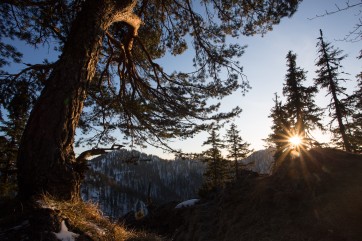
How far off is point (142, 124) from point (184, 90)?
1.58 metres

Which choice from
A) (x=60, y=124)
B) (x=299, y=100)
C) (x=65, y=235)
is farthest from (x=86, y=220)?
(x=299, y=100)

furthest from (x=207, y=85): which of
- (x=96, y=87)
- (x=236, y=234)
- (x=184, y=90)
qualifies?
(x=236, y=234)

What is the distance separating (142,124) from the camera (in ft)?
21.9

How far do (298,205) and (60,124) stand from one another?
6.41 meters

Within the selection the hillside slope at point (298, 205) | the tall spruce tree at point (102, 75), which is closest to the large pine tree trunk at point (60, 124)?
the tall spruce tree at point (102, 75)

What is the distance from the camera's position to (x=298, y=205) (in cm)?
686

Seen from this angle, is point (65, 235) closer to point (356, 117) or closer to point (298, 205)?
point (298, 205)

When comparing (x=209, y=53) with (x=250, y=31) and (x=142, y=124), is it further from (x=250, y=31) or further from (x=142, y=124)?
(x=142, y=124)

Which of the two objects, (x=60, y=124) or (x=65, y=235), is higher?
(x=60, y=124)

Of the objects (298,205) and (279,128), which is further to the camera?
(279,128)

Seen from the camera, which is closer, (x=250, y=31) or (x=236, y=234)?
(x=250, y=31)

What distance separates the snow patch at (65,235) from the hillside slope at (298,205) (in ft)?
17.8

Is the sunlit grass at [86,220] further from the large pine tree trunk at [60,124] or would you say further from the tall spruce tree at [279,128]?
the tall spruce tree at [279,128]

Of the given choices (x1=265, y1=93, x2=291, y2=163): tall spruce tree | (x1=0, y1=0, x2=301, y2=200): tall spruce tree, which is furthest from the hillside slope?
(x1=265, y1=93, x2=291, y2=163): tall spruce tree
